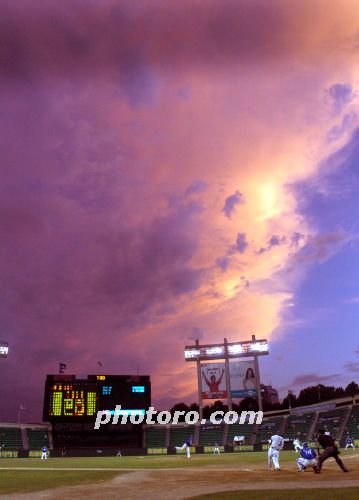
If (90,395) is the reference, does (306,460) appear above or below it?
below

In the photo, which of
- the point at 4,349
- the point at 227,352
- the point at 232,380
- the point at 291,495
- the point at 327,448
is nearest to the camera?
the point at 291,495

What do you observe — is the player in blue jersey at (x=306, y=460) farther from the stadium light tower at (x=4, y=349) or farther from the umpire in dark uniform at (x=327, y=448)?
the stadium light tower at (x=4, y=349)

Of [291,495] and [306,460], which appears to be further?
[306,460]

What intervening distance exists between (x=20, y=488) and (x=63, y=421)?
6012 cm

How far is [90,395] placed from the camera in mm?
73188

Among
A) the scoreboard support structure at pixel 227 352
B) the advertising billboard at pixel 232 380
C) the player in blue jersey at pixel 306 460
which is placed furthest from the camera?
the scoreboard support structure at pixel 227 352

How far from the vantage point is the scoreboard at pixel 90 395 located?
7181 cm

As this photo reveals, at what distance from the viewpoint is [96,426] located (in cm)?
7238

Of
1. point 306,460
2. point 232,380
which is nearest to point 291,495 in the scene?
point 306,460

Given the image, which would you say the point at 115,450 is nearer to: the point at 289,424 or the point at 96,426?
the point at 96,426

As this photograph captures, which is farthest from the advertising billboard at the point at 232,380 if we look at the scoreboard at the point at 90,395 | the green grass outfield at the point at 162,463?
the green grass outfield at the point at 162,463

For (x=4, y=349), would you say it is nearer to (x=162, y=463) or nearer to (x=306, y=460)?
(x=162, y=463)

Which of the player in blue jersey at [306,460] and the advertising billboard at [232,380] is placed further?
the advertising billboard at [232,380]

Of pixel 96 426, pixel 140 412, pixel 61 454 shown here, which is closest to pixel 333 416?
pixel 140 412
